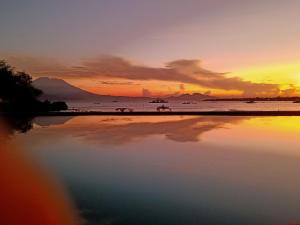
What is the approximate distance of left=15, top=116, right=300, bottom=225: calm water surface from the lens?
292 inches

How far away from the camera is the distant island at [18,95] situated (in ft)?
155

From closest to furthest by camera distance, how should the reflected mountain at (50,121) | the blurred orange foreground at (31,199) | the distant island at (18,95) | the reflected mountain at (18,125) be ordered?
the blurred orange foreground at (31,199) → the reflected mountain at (18,125) → the reflected mountain at (50,121) → the distant island at (18,95)

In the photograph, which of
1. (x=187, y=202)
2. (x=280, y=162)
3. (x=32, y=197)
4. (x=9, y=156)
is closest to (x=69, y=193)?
(x=32, y=197)

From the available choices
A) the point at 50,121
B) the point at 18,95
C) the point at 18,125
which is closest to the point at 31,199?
the point at 18,125

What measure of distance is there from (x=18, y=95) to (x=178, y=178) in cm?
4177

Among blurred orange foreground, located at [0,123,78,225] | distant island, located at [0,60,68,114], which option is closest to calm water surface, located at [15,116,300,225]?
blurred orange foreground, located at [0,123,78,225]

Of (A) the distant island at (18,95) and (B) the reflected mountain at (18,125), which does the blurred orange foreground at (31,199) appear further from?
(A) the distant island at (18,95)

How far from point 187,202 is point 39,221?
307cm

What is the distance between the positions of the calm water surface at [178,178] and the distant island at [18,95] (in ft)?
96.7

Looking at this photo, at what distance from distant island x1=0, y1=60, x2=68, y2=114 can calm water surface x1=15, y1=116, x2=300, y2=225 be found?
96.7 ft

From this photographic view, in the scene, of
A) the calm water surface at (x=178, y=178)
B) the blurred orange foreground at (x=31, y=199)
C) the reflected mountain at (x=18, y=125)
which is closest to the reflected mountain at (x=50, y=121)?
the reflected mountain at (x=18, y=125)

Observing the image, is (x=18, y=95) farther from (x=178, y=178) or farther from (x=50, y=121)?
(x=178, y=178)

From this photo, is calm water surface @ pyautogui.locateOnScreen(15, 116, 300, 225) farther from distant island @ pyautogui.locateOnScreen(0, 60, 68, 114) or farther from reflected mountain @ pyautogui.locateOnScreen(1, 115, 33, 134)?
distant island @ pyautogui.locateOnScreen(0, 60, 68, 114)

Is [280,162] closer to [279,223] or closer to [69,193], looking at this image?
[279,223]
